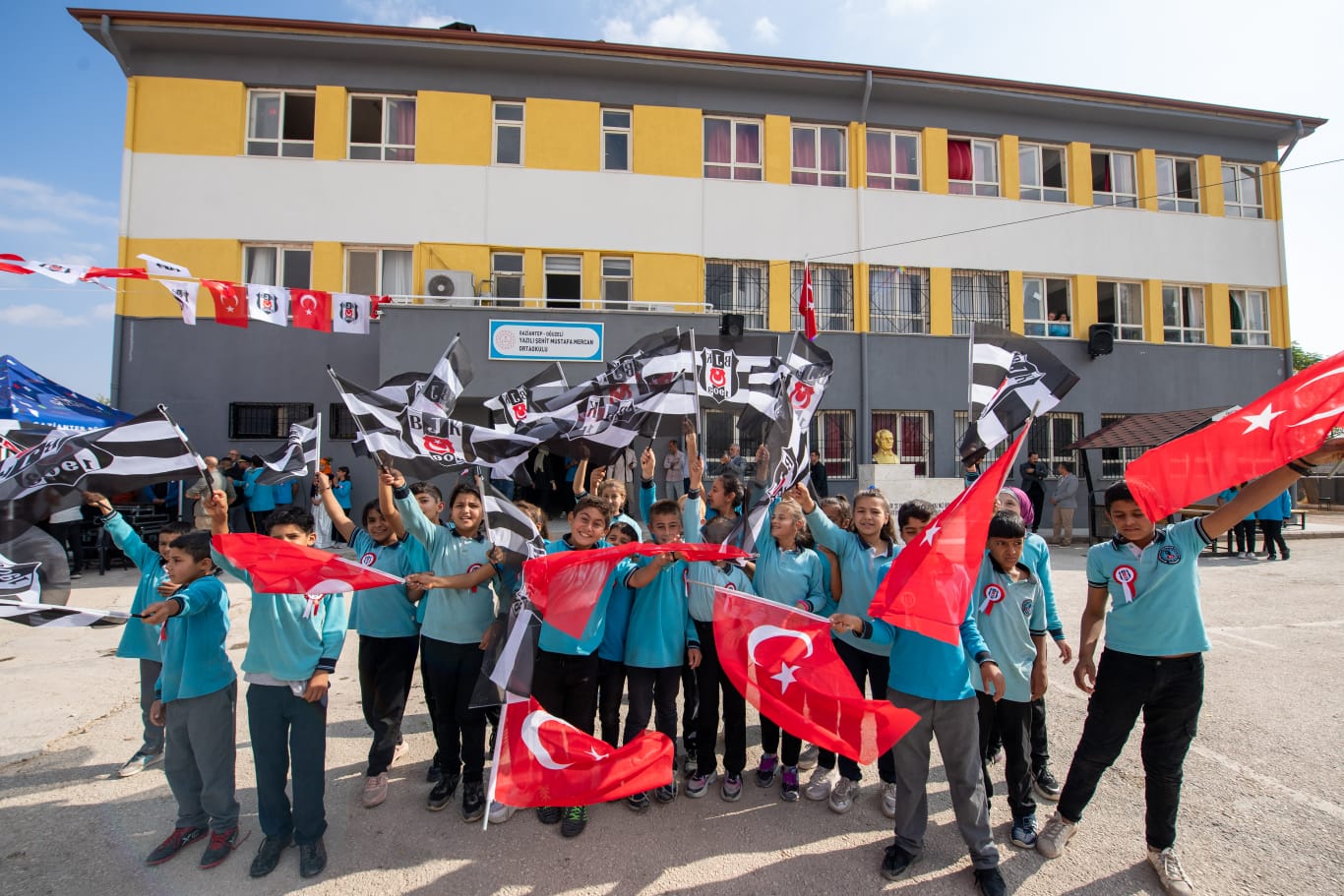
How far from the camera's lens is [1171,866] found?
320cm

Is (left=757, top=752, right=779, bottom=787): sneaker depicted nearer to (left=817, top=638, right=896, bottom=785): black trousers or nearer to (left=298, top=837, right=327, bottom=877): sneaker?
(left=817, top=638, right=896, bottom=785): black trousers

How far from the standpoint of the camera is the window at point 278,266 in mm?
15609

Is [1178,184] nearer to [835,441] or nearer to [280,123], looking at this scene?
[835,441]

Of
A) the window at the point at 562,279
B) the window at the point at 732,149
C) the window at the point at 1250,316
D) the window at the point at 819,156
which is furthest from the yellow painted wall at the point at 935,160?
the window at the point at 562,279

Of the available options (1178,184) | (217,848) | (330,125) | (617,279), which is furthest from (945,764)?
(1178,184)

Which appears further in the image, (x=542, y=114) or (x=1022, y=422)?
(x=542, y=114)

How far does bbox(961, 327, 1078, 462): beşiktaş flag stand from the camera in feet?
16.5

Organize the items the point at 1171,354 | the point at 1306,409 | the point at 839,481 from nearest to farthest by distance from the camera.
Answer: the point at 1306,409 < the point at 839,481 < the point at 1171,354

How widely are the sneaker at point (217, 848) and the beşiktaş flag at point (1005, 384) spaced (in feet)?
16.2

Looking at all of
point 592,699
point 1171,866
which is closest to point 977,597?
point 1171,866

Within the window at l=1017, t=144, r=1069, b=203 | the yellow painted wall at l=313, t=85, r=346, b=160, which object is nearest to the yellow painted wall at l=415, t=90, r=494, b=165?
the yellow painted wall at l=313, t=85, r=346, b=160

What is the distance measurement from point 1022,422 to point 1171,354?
17.3m

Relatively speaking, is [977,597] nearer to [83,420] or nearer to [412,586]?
[412,586]

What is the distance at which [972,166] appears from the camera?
18.2 m
